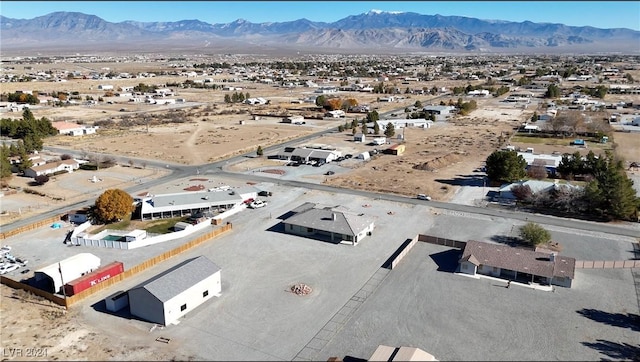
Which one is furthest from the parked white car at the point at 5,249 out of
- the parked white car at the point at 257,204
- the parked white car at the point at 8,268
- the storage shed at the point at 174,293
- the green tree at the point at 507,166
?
the green tree at the point at 507,166

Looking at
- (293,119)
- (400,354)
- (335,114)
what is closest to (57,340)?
(400,354)

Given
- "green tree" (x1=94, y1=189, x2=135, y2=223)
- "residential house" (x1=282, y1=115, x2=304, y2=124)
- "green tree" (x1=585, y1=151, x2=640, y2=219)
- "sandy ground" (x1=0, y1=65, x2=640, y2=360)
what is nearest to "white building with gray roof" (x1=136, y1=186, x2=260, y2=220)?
"green tree" (x1=94, y1=189, x2=135, y2=223)

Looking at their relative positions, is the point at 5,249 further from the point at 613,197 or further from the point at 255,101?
the point at 255,101

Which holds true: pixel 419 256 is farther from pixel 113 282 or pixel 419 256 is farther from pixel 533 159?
pixel 533 159

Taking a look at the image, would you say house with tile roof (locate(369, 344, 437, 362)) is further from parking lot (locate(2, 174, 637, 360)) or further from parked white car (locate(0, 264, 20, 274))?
parked white car (locate(0, 264, 20, 274))

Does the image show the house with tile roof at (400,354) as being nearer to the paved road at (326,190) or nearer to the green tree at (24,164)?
the paved road at (326,190)
